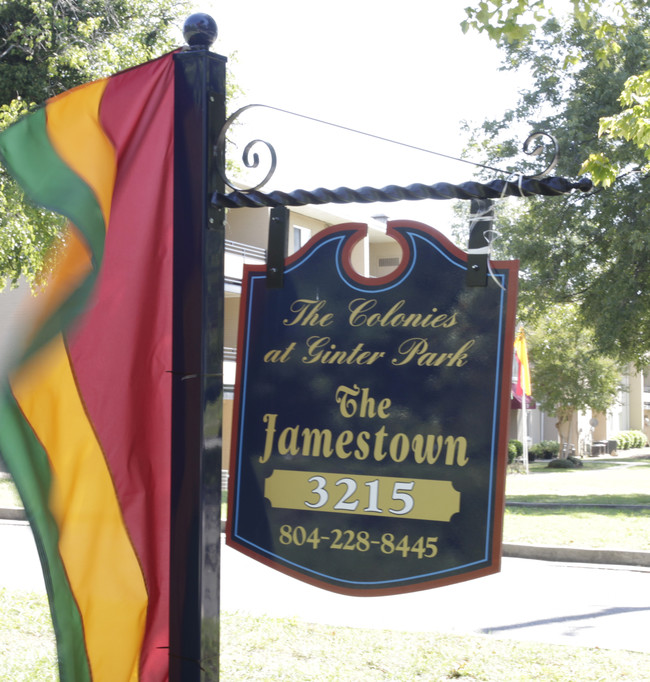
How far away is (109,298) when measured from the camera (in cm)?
300

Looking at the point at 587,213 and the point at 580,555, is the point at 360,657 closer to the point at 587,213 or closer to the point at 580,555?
the point at 580,555

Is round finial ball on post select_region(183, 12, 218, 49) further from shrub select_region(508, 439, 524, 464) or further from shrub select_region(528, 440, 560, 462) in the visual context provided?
shrub select_region(528, 440, 560, 462)

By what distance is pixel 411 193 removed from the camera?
2.68m

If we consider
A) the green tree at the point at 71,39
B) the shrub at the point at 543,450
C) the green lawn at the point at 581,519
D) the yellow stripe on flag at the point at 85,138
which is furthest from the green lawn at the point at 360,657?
the shrub at the point at 543,450

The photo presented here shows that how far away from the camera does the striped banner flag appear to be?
9.45 feet

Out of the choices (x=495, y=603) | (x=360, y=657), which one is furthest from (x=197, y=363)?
(x=495, y=603)

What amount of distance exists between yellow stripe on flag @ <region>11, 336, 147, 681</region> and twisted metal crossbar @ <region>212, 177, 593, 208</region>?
0.84 meters

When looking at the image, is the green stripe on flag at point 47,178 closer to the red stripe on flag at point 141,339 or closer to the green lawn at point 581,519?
the red stripe on flag at point 141,339

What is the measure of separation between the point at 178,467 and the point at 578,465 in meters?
35.8

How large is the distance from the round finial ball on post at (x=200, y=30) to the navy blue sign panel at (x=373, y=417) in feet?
2.51

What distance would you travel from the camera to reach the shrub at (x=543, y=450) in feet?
140

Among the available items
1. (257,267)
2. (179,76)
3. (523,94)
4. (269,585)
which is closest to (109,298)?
(257,267)

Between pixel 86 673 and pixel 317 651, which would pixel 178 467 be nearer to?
pixel 86 673

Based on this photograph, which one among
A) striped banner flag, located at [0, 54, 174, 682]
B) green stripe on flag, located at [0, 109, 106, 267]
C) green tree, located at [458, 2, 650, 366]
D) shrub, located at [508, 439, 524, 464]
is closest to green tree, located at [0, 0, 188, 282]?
green tree, located at [458, 2, 650, 366]
